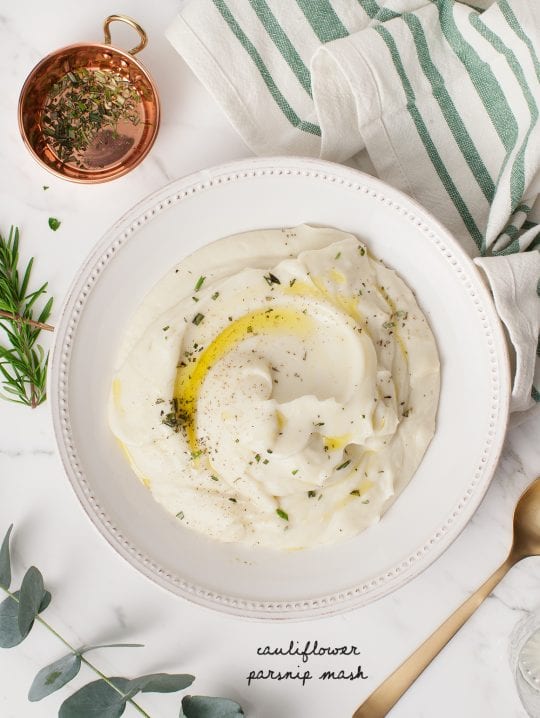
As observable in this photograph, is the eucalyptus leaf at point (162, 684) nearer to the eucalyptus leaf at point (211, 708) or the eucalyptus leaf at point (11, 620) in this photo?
the eucalyptus leaf at point (211, 708)

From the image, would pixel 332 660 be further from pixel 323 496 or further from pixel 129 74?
pixel 129 74

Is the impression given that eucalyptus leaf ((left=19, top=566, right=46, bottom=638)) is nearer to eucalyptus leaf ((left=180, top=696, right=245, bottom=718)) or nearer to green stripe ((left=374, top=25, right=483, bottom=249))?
eucalyptus leaf ((left=180, top=696, right=245, bottom=718))

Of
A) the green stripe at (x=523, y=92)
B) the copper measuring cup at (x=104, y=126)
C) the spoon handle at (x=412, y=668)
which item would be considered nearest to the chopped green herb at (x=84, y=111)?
the copper measuring cup at (x=104, y=126)

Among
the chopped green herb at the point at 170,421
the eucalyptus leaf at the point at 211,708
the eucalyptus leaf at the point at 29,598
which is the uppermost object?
the chopped green herb at the point at 170,421

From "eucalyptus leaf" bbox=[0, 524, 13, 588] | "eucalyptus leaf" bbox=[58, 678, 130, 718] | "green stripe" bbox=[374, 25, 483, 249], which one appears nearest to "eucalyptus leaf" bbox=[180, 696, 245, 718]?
"eucalyptus leaf" bbox=[58, 678, 130, 718]

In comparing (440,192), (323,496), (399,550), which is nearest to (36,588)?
(323,496)

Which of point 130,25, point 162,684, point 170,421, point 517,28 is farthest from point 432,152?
point 162,684

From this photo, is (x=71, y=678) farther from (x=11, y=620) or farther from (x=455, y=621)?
(x=455, y=621)
